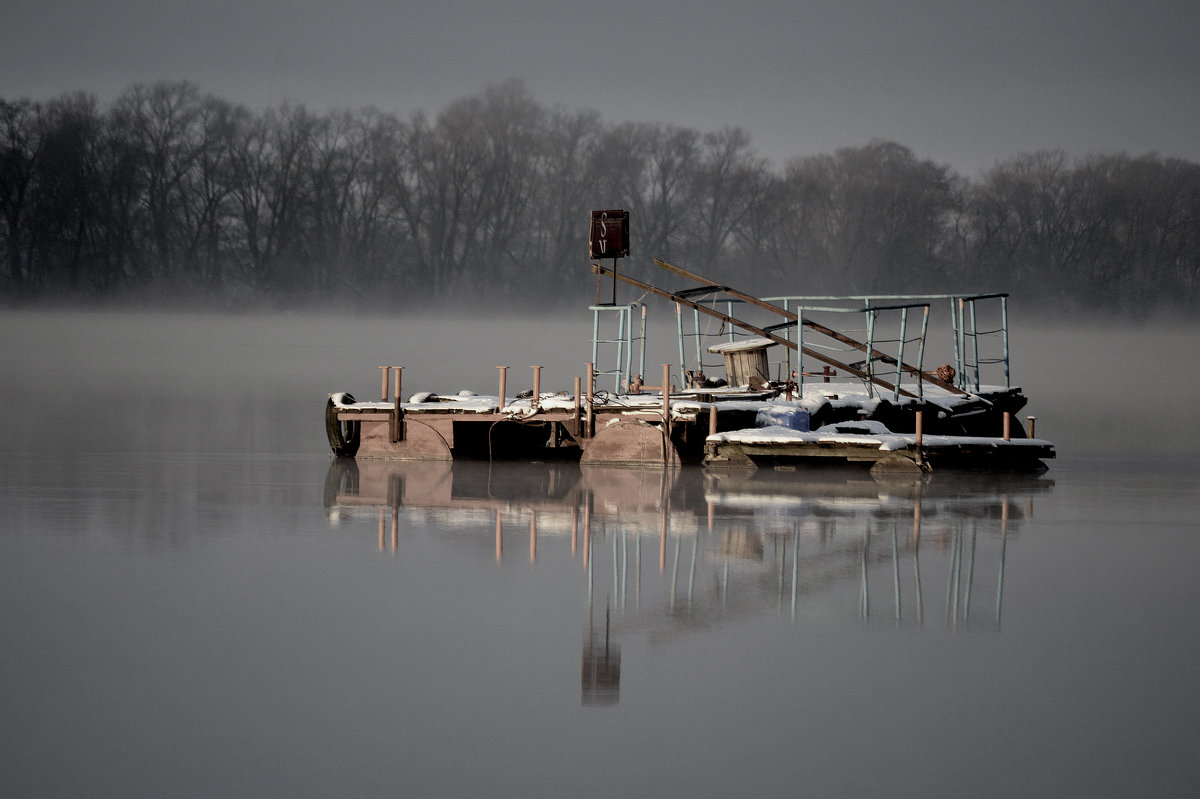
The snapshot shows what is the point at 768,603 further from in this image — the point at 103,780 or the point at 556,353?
the point at 556,353

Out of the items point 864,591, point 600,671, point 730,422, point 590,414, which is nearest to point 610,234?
point 590,414

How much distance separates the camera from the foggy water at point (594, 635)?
24.6 ft

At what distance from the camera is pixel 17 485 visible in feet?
68.7

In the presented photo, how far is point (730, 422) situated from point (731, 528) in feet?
29.8

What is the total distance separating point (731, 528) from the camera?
16.4 meters

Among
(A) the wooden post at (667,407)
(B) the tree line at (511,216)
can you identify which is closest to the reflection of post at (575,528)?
(A) the wooden post at (667,407)

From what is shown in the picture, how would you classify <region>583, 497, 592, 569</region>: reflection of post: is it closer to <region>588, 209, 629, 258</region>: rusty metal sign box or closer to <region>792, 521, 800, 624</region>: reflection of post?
<region>792, 521, 800, 624</region>: reflection of post

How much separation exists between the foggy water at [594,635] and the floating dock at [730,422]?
84cm

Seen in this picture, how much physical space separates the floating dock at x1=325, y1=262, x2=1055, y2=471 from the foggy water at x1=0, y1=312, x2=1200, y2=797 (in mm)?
837

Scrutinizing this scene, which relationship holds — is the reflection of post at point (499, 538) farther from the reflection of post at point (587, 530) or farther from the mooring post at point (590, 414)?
the mooring post at point (590, 414)

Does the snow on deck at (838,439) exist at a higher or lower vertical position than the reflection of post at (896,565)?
higher

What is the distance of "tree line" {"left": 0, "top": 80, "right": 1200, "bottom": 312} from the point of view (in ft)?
287

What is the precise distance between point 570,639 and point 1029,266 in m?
84.4

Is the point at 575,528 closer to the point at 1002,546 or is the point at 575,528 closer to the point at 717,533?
the point at 717,533
